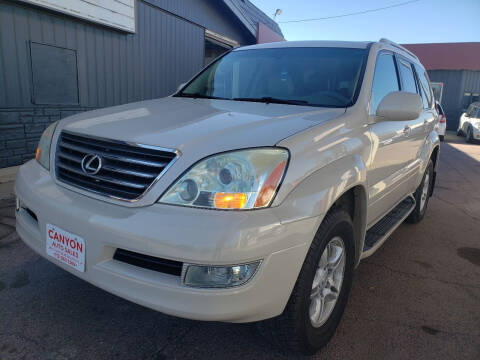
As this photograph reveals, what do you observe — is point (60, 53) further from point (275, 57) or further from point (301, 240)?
point (301, 240)

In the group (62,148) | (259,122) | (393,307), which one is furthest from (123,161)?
(393,307)

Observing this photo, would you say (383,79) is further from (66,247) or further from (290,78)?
(66,247)

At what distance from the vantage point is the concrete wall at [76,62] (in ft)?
16.9

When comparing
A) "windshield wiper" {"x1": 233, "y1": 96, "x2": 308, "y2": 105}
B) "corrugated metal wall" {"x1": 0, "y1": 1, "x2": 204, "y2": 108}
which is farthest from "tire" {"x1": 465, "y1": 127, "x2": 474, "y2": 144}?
"windshield wiper" {"x1": 233, "y1": 96, "x2": 308, "y2": 105}

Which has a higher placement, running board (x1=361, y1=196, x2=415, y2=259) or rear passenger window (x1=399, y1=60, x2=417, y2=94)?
rear passenger window (x1=399, y1=60, x2=417, y2=94)

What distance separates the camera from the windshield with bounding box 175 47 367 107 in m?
2.63

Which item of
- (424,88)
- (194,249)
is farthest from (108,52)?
(194,249)

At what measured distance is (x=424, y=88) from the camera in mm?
4254

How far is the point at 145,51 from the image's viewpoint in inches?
296

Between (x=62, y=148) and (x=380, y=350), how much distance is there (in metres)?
2.06

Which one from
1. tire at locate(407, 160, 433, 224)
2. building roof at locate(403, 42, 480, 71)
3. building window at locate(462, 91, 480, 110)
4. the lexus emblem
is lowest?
tire at locate(407, 160, 433, 224)

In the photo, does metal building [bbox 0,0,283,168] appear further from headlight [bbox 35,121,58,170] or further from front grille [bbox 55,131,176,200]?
front grille [bbox 55,131,176,200]

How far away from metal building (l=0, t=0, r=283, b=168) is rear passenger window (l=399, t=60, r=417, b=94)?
4699mm

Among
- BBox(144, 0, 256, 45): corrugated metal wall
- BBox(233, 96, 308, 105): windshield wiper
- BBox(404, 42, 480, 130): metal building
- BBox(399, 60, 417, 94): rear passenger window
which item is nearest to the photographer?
BBox(233, 96, 308, 105): windshield wiper
